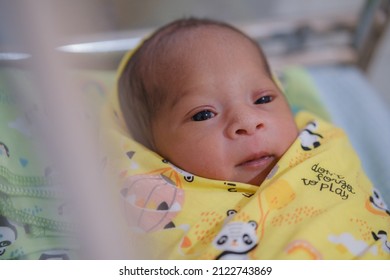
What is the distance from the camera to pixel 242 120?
83 centimetres

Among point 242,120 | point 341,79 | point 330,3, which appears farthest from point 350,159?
point 330,3

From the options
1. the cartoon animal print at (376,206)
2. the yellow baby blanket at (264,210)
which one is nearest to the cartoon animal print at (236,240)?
the yellow baby blanket at (264,210)

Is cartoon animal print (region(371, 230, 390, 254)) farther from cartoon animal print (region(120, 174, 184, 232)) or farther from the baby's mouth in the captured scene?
cartoon animal print (region(120, 174, 184, 232))

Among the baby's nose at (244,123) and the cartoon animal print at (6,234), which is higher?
the baby's nose at (244,123)

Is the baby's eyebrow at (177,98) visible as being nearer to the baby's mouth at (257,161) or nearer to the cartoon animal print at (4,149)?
the baby's mouth at (257,161)

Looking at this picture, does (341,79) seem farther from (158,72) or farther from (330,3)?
(158,72)

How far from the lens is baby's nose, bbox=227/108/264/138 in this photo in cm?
82

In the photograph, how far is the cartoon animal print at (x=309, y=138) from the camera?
0.90m

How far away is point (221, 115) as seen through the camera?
86cm

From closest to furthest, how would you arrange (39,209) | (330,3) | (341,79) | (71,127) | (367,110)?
(71,127) < (39,209) < (367,110) < (341,79) < (330,3)

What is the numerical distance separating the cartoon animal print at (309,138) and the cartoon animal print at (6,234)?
1.82 ft

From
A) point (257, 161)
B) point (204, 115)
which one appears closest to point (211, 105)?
point (204, 115)
